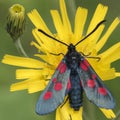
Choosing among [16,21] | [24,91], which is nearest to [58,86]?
[16,21]

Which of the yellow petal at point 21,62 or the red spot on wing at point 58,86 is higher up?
the yellow petal at point 21,62

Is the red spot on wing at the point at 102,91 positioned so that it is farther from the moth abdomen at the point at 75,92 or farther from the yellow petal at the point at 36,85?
the yellow petal at the point at 36,85

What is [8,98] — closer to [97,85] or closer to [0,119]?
[0,119]

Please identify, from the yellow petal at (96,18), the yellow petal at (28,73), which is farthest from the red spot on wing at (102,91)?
the yellow petal at (96,18)

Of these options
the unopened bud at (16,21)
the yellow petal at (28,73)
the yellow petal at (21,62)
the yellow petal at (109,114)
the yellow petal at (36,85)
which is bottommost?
the yellow petal at (109,114)

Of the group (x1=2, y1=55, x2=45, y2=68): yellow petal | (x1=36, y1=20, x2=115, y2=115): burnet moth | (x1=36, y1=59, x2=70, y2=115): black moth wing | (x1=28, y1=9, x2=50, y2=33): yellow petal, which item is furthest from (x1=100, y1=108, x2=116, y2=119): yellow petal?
(x1=28, y1=9, x2=50, y2=33): yellow petal

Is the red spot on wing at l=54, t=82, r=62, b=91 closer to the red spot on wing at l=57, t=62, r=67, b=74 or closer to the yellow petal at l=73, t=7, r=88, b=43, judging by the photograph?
the red spot on wing at l=57, t=62, r=67, b=74

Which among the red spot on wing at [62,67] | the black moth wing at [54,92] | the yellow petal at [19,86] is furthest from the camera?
the yellow petal at [19,86]

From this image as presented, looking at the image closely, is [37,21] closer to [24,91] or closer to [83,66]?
[83,66]
